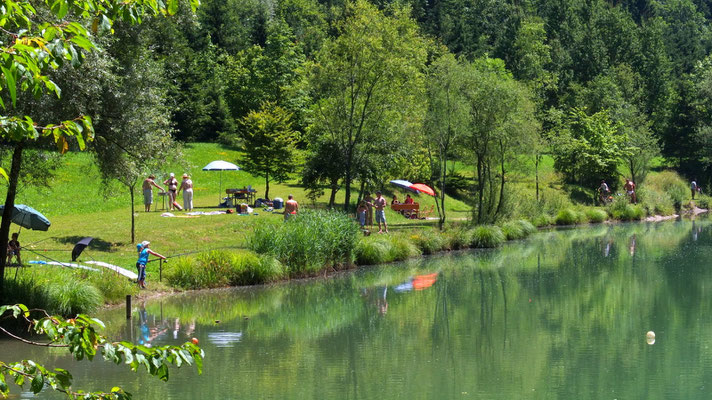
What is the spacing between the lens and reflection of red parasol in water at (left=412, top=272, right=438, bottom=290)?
89.5 feet

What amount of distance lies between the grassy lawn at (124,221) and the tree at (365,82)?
4289 mm

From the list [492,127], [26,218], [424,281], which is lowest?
[424,281]

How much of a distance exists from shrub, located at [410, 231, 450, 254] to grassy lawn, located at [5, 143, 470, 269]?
10.7 ft

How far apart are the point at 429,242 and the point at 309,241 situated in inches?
319

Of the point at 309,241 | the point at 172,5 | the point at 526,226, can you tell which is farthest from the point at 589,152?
the point at 172,5

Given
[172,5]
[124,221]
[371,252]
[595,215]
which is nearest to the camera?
[172,5]

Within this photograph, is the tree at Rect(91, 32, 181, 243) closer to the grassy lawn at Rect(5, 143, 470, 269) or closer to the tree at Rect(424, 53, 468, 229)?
the grassy lawn at Rect(5, 143, 470, 269)

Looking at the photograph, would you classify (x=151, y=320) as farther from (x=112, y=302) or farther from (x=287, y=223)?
(x=287, y=223)

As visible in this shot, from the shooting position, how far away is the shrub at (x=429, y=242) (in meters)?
34.8

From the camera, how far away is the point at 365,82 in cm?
3691

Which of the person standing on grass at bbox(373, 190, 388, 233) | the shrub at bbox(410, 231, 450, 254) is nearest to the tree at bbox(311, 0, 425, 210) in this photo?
the person standing on grass at bbox(373, 190, 388, 233)

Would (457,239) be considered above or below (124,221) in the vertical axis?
below

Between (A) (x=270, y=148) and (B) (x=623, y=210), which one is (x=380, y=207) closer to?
(A) (x=270, y=148)

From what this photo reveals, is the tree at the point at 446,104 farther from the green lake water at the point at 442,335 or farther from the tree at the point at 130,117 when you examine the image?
the tree at the point at 130,117
